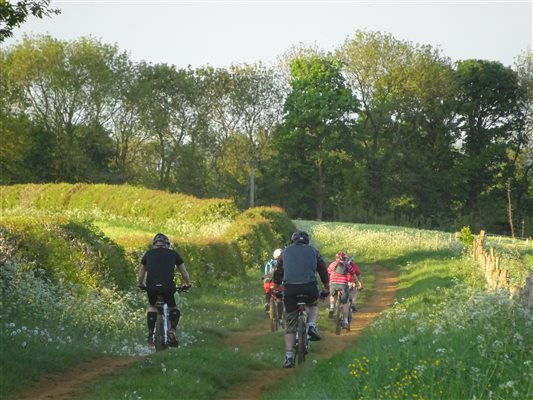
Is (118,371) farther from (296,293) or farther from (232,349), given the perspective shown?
(232,349)

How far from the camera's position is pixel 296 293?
46.1 feet

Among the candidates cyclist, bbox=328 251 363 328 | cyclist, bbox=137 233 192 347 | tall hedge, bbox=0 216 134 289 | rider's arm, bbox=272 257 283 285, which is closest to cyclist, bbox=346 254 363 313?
cyclist, bbox=328 251 363 328

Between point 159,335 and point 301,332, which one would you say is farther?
point 159,335

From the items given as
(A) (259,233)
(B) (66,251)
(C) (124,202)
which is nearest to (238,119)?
(C) (124,202)

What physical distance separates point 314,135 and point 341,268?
60454 millimetres

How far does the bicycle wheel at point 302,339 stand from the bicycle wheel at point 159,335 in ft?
7.43

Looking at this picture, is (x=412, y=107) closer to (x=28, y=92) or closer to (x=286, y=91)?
(x=286, y=91)

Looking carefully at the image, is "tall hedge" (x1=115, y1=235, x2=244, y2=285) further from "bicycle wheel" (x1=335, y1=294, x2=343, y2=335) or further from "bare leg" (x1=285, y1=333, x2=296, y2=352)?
"bare leg" (x1=285, y1=333, x2=296, y2=352)

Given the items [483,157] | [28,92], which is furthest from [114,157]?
[483,157]

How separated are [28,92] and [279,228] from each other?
34.4 metres

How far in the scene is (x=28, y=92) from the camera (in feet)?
230

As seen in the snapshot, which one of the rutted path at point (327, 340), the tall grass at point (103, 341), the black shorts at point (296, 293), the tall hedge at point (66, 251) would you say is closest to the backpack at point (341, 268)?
the rutted path at point (327, 340)

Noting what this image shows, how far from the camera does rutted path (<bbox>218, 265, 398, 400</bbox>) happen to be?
13.0 m

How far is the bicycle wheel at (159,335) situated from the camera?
1445 cm
